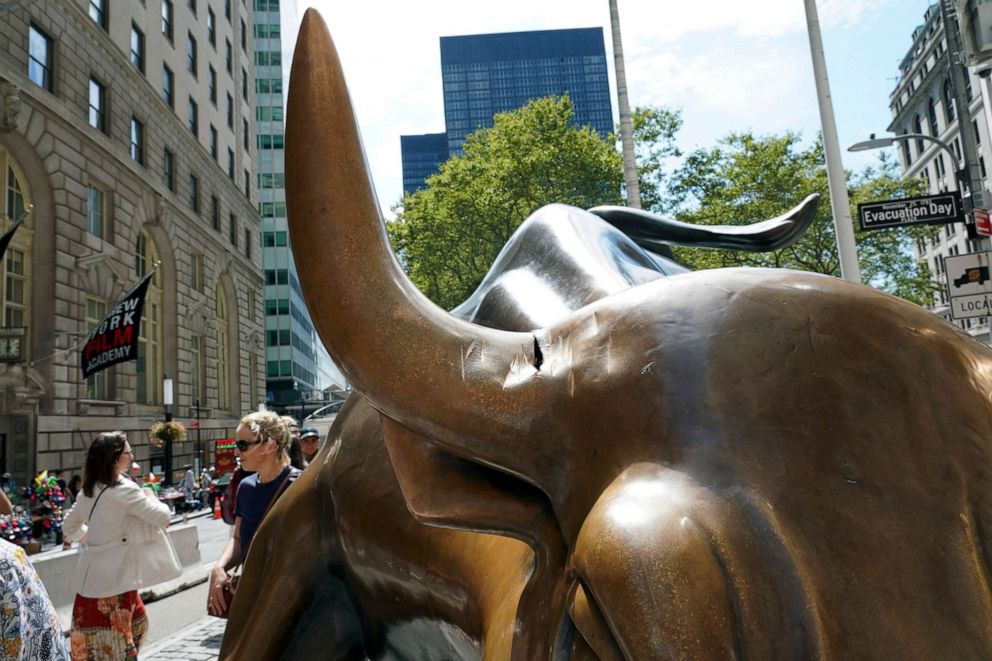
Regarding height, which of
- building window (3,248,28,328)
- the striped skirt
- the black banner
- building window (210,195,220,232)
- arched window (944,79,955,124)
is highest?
arched window (944,79,955,124)

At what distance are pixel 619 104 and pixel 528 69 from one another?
434 ft

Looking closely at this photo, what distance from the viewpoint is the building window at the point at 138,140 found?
28625 mm

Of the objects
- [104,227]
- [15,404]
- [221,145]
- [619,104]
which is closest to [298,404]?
[221,145]

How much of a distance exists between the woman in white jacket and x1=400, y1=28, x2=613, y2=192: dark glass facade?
134 metres

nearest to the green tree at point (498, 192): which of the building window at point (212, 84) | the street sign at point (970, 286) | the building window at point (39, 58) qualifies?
the building window at point (39, 58)

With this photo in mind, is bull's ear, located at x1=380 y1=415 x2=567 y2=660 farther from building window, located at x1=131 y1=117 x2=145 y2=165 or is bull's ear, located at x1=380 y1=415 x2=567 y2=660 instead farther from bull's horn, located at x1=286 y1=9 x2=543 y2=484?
building window, located at x1=131 y1=117 x2=145 y2=165

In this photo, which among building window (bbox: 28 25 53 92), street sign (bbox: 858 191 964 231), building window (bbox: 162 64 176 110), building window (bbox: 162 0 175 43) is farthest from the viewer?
building window (bbox: 162 0 175 43)

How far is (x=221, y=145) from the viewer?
3878 cm

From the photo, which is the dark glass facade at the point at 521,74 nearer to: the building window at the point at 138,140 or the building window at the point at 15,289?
the building window at the point at 138,140

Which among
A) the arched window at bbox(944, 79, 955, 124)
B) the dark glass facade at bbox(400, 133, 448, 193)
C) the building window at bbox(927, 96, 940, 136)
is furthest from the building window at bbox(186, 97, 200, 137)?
the dark glass facade at bbox(400, 133, 448, 193)

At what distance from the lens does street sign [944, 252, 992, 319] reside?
1071 centimetres

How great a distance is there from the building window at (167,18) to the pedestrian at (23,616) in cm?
3367

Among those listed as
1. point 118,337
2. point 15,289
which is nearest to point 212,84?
point 15,289

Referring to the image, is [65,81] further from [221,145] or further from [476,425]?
[476,425]
